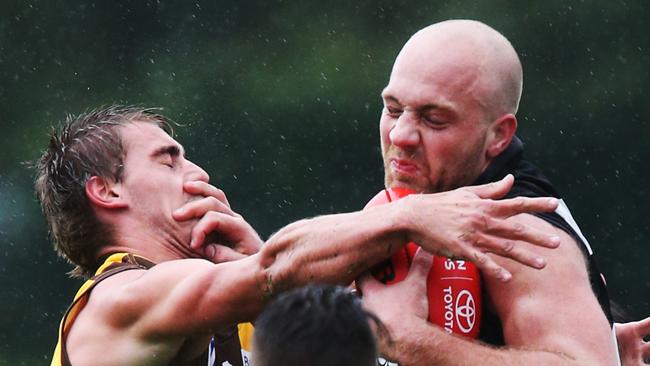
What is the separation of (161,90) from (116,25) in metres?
0.95

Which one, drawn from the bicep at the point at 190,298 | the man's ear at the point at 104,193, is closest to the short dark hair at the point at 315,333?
the bicep at the point at 190,298

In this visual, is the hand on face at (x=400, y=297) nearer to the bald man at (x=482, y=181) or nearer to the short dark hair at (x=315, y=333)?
the bald man at (x=482, y=181)

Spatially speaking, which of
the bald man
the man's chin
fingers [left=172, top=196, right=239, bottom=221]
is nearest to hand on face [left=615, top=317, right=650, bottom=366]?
the bald man

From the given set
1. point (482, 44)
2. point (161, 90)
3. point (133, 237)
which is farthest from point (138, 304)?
point (161, 90)

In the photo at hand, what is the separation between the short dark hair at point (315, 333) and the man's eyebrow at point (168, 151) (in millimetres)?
2402

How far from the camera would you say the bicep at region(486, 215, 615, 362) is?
410 centimetres

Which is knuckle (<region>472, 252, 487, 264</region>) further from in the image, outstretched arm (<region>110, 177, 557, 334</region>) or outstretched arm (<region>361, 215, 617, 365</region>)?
outstretched arm (<region>361, 215, 617, 365</region>)

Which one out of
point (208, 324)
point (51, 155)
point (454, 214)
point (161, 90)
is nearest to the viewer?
point (454, 214)

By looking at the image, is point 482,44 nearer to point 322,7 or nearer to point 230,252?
point 230,252

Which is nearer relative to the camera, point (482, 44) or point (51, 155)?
point (482, 44)

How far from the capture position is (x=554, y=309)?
13.5 feet

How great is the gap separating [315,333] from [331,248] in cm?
138

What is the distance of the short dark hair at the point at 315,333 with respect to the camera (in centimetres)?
277

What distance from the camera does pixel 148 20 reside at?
497 inches
